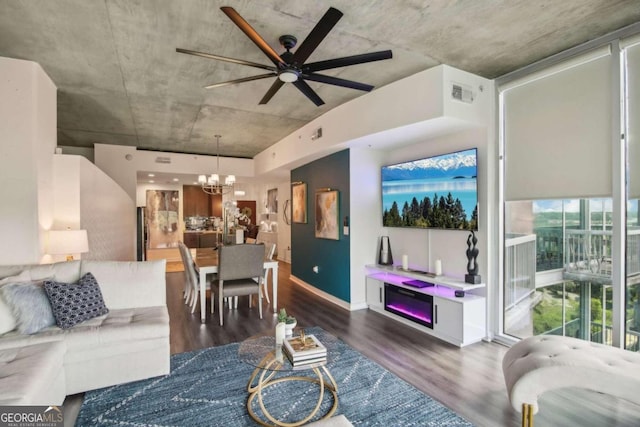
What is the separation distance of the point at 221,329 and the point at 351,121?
3.19 m

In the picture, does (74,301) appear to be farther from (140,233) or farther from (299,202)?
(140,233)

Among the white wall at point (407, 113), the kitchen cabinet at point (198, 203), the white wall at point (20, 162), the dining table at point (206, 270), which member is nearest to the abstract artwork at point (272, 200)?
the kitchen cabinet at point (198, 203)

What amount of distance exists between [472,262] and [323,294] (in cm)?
265

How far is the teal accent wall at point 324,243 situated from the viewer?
501 centimetres

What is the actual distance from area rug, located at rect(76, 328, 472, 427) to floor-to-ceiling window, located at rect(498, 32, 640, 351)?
1.88 meters

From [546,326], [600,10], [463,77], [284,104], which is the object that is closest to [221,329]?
[284,104]

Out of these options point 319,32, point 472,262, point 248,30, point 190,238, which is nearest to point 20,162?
point 248,30

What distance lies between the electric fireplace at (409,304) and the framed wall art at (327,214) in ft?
4.00

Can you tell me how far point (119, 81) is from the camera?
3.84 metres

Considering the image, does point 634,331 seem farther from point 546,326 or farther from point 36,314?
point 36,314

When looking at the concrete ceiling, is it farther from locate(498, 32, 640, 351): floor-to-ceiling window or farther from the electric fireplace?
the electric fireplace

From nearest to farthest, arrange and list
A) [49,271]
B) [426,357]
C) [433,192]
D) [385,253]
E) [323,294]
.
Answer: [49,271] < [426,357] < [433,192] < [385,253] < [323,294]

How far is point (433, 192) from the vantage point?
13.6 ft

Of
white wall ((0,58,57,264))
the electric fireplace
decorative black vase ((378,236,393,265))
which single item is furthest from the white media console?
white wall ((0,58,57,264))
